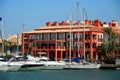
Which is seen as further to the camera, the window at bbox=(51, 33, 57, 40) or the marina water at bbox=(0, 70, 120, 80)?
the window at bbox=(51, 33, 57, 40)

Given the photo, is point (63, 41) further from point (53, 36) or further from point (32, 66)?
point (32, 66)

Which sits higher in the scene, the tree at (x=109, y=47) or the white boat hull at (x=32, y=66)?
the tree at (x=109, y=47)

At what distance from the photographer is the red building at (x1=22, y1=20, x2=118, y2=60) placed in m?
75.4

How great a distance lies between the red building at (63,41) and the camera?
75.4 meters

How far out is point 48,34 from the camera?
79.9 m

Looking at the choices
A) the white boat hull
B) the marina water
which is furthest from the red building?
the marina water

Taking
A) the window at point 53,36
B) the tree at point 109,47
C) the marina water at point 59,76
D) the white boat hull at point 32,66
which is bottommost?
the marina water at point 59,76

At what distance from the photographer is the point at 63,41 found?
78250 mm

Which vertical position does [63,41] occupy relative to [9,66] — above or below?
above

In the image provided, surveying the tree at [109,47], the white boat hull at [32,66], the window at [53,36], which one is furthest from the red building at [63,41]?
the white boat hull at [32,66]

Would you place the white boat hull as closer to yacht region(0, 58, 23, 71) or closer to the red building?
yacht region(0, 58, 23, 71)

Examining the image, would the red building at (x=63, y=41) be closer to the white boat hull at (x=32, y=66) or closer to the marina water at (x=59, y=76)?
the white boat hull at (x=32, y=66)

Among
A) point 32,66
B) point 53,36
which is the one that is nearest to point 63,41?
point 53,36

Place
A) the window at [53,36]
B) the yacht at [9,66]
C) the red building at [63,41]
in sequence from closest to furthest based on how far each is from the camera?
the yacht at [9,66] → the red building at [63,41] → the window at [53,36]
